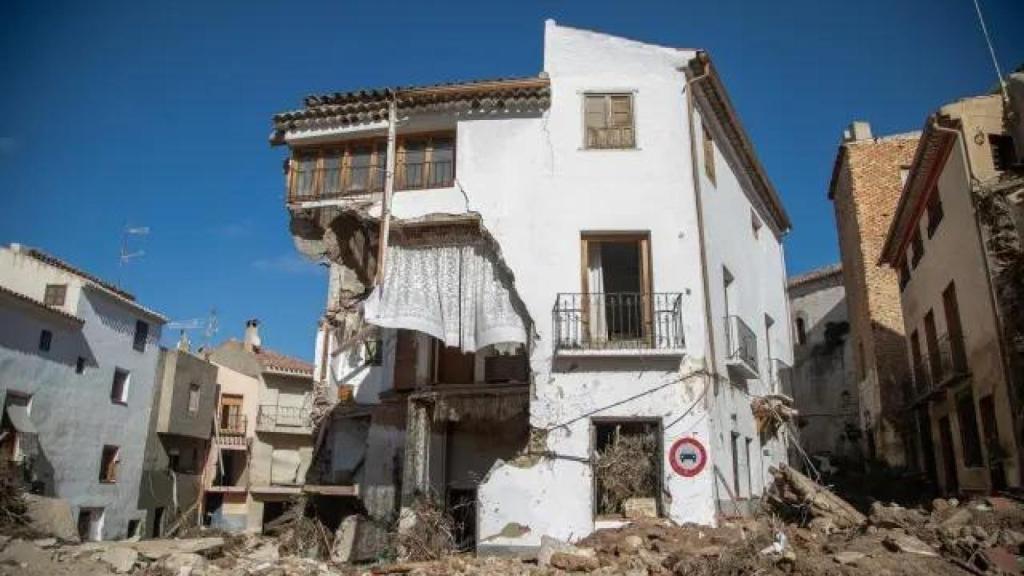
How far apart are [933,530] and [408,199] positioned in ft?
36.7

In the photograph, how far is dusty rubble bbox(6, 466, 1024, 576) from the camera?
966 cm

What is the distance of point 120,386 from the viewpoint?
31.3m

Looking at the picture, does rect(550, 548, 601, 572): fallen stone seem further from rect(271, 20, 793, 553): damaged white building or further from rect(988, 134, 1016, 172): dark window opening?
rect(988, 134, 1016, 172): dark window opening

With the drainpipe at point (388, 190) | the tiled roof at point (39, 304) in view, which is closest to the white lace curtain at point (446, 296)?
the drainpipe at point (388, 190)

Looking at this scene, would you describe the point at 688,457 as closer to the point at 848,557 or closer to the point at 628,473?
the point at 628,473

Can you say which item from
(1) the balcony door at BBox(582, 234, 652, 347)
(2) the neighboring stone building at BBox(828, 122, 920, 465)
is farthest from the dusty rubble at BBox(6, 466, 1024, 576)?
(2) the neighboring stone building at BBox(828, 122, 920, 465)

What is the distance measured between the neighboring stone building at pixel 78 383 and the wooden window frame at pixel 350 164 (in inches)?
585

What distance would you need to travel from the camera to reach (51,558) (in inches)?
556

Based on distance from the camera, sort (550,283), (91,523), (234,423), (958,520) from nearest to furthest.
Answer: (958,520) < (550,283) < (91,523) < (234,423)

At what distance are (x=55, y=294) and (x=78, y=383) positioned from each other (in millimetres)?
3664

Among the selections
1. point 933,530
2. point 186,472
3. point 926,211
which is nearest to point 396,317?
point 933,530

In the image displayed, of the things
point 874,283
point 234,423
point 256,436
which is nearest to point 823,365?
point 874,283

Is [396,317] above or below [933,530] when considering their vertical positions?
above

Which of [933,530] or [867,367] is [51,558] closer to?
[933,530]
